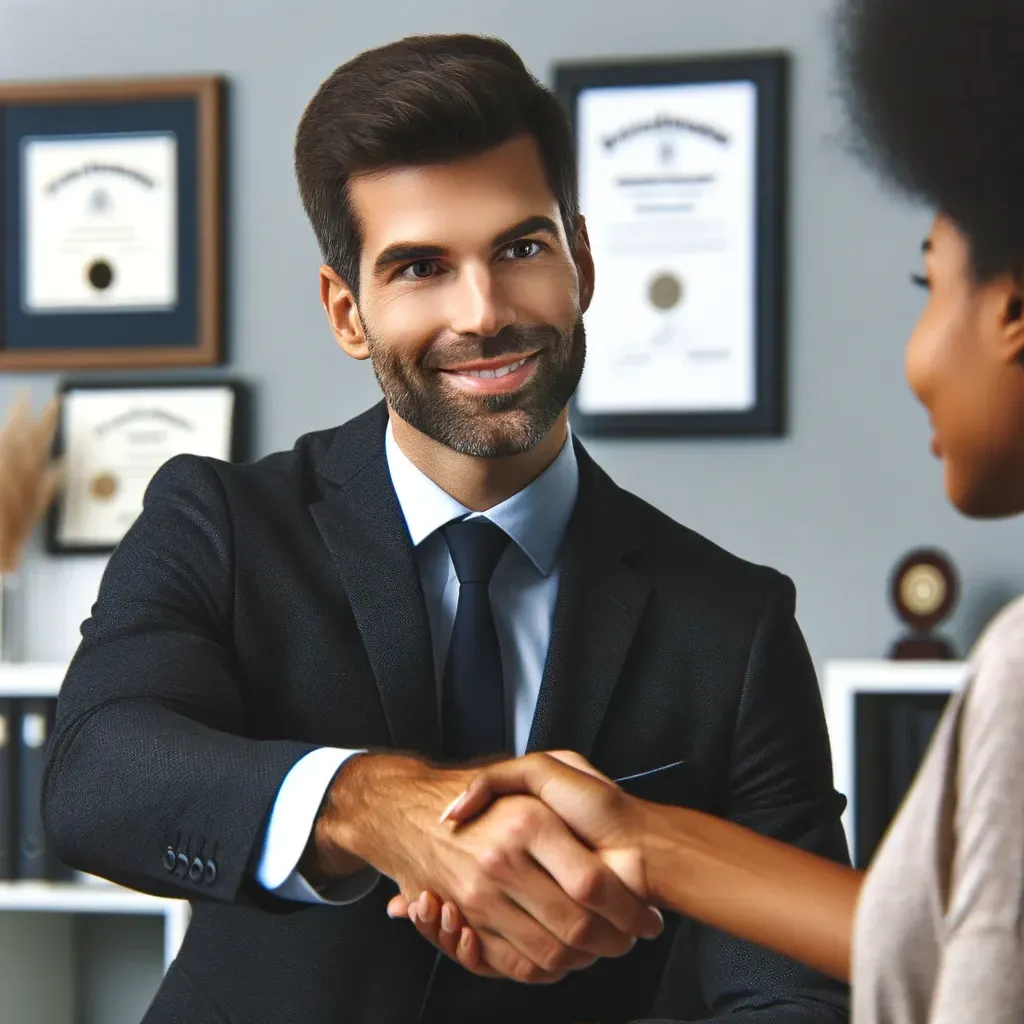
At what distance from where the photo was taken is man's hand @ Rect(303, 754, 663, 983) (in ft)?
4.20

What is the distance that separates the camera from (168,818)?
139cm

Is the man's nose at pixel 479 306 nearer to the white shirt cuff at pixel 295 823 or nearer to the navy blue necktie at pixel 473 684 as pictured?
the navy blue necktie at pixel 473 684

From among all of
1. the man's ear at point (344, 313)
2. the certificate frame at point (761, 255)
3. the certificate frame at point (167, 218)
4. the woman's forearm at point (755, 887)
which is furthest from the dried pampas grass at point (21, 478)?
the woman's forearm at point (755, 887)

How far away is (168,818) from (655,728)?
0.52m

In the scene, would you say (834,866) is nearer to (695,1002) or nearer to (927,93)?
(695,1002)

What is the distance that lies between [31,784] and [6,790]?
0.06 metres

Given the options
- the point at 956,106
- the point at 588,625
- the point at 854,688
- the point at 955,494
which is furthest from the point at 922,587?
the point at 956,106

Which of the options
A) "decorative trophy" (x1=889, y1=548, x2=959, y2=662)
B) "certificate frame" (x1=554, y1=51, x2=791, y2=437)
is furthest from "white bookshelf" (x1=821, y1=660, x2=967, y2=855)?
"certificate frame" (x1=554, y1=51, x2=791, y2=437)

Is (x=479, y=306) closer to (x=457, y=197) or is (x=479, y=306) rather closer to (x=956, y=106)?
(x=457, y=197)

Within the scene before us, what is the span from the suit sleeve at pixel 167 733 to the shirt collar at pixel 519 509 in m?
0.21

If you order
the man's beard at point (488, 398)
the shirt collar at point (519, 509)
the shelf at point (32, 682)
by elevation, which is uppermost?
the man's beard at point (488, 398)

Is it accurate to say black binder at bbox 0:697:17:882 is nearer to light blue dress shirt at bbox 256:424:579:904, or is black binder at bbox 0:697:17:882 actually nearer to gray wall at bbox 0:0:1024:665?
gray wall at bbox 0:0:1024:665

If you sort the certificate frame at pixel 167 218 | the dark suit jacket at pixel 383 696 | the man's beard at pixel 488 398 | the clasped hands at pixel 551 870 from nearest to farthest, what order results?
the clasped hands at pixel 551 870 → the dark suit jacket at pixel 383 696 → the man's beard at pixel 488 398 → the certificate frame at pixel 167 218

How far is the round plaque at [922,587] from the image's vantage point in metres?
3.07
